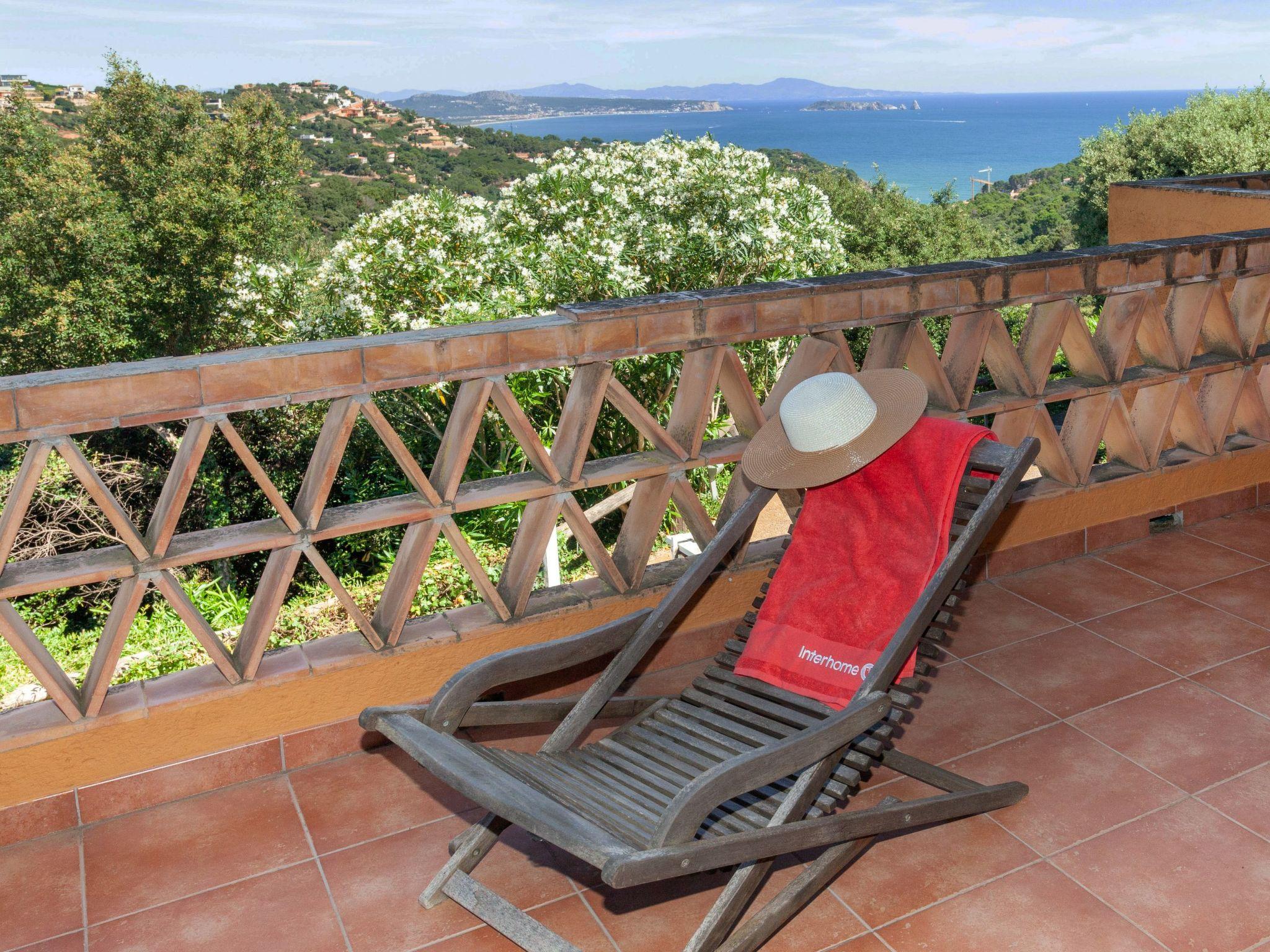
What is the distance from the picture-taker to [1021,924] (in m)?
2.21

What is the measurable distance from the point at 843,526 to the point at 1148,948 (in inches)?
43.7

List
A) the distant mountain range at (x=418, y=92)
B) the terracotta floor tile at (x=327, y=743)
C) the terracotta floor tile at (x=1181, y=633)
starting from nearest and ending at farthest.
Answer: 1. the terracotta floor tile at (x=327, y=743)
2. the terracotta floor tile at (x=1181, y=633)
3. the distant mountain range at (x=418, y=92)

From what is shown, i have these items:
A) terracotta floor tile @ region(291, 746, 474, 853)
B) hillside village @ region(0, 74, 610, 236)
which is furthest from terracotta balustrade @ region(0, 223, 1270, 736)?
hillside village @ region(0, 74, 610, 236)

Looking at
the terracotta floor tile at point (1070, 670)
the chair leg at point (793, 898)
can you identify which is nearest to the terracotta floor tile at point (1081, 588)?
the terracotta floor tile at point (1070, 670)

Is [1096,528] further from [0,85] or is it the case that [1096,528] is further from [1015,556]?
[0,85]

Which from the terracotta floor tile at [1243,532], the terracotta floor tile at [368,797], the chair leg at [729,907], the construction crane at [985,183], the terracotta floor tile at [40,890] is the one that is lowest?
the construction crane at [985,183]

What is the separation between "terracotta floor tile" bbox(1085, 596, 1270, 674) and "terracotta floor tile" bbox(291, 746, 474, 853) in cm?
204

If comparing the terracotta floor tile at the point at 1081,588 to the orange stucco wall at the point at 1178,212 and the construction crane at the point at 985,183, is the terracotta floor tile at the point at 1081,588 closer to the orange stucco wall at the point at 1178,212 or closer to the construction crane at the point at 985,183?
the orange stucco wall at the point at 1178,212

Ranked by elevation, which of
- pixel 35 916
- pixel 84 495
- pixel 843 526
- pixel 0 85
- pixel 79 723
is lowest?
pixel 84 495

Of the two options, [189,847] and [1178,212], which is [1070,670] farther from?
[1178,212]

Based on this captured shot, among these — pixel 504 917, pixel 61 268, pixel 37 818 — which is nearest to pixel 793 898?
pixel 504 917

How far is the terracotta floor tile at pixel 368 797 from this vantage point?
8.63ft

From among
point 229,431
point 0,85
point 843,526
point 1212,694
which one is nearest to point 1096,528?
point 1212,694

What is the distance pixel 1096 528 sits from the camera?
3.99 m
